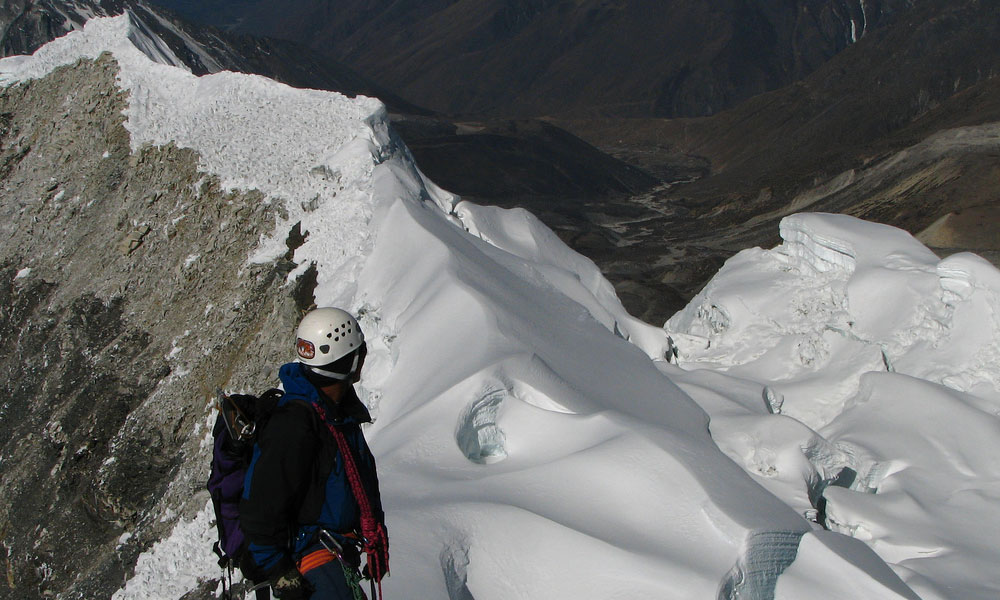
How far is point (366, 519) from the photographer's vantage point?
421 cm

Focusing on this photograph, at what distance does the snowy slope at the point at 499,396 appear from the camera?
20.3 ft

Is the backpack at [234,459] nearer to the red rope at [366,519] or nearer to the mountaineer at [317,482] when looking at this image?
the mountaineer at [317,482]

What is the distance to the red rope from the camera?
413cm

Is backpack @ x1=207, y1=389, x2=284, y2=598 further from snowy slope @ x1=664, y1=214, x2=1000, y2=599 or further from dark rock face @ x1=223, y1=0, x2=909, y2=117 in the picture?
dark rock face @ x1=223, y1=0, x2=909, y2=117

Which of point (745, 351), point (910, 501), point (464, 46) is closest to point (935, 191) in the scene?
point (745, 351)

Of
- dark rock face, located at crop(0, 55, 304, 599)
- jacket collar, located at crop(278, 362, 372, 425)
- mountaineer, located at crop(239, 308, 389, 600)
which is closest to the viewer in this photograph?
mountaineer, located at crop(239, 308, 389, 600)

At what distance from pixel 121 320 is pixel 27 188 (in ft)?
18.7

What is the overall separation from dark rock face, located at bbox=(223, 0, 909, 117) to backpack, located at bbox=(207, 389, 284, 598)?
139452 mm

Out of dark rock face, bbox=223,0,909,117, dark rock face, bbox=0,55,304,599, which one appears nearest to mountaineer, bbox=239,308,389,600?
dark rock face, bbox=0,55,304,599

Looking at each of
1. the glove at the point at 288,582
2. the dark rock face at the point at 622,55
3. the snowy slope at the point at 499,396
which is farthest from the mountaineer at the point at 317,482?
the dark rock face at the point at 622,55

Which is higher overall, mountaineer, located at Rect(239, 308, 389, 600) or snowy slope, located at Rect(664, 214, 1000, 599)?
mountaineer, located at Rect(239, 308, 389, 600)

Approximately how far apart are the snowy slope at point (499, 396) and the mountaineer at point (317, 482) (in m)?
1.28

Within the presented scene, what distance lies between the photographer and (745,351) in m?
15.6

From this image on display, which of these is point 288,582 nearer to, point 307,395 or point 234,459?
point 234,459
